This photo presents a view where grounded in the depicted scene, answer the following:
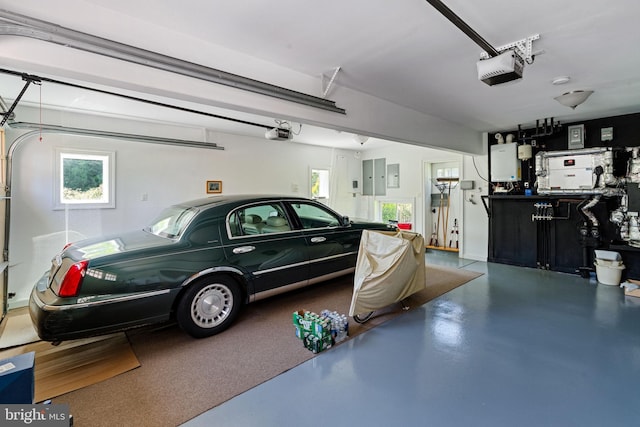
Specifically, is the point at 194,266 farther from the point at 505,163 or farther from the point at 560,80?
the point at 505,163

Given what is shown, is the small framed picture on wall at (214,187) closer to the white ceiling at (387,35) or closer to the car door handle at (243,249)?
the white ceiling at (387,35)

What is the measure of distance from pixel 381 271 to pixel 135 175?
4036 mm

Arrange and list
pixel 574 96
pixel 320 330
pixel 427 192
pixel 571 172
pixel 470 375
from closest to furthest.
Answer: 1. pixel 470 375
2. pixel 320 330
3. pixel 574 96
4. pixel 571 172
5. pixel 427 192

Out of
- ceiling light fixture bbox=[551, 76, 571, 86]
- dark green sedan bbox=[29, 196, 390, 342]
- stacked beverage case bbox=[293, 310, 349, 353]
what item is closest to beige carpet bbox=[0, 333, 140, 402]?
dark green sedan bbox=[29, 196, 390, 342]

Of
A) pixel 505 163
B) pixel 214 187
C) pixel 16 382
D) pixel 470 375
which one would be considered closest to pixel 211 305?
pixel 16 382

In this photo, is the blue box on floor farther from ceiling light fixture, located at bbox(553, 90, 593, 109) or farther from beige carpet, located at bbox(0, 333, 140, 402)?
ceiling light fixture, located at bbox(553, 90, 593, 109)

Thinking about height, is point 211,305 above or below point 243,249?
below

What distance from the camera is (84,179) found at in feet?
14.3

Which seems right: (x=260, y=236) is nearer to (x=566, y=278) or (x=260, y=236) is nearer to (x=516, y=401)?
(x=516, y=401)

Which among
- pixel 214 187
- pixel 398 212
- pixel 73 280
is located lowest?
pixel 73 280

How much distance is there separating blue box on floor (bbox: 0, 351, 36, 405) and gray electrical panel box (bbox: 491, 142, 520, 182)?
6.58 metres

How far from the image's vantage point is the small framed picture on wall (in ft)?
17.9

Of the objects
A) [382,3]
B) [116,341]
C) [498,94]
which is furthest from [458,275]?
[116,341]

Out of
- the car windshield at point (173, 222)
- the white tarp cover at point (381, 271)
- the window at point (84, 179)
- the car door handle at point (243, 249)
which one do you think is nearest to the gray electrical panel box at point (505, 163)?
the white tarp cover at point (381, 271)
